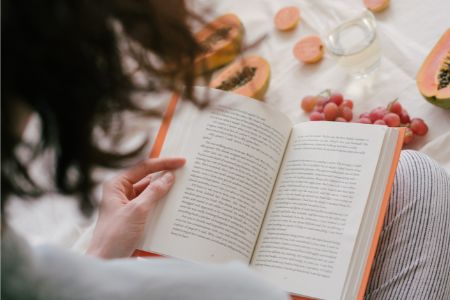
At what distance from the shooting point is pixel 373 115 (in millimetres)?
999

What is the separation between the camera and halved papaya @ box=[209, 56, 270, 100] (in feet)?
3.66

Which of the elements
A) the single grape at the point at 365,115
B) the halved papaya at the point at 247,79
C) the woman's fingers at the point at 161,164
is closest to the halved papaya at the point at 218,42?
the halved papaya at the point at 247,79

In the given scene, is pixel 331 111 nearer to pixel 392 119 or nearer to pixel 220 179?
pixel 392 119

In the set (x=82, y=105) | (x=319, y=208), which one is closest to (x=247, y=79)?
(x=319, y=208)

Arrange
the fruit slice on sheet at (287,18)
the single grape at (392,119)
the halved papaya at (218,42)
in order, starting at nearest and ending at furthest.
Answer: the halved papaya at (218,42) < the single grape at (392,119) < the fruit slice on sheet at (287,18)

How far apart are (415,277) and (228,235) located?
9.3 inches

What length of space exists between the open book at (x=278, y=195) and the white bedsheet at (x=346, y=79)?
10.2 inches

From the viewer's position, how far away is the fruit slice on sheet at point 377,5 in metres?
1.16

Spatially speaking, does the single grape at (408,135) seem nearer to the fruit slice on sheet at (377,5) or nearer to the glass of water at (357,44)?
the glass of water at (357,44)

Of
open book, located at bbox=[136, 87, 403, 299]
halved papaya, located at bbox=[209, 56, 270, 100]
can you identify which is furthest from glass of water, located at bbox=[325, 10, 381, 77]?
open book, located at bbox=[136, 87, 403, 299]

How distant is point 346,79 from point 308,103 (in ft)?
0.30

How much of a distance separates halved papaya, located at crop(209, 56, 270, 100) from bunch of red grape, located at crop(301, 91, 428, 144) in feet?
0.38

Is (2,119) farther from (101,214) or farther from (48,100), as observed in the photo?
(101,214)

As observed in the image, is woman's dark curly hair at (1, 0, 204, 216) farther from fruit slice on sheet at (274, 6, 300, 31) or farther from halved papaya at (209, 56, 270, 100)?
fruit slice on sheet at (274, 6, 300, 31)
